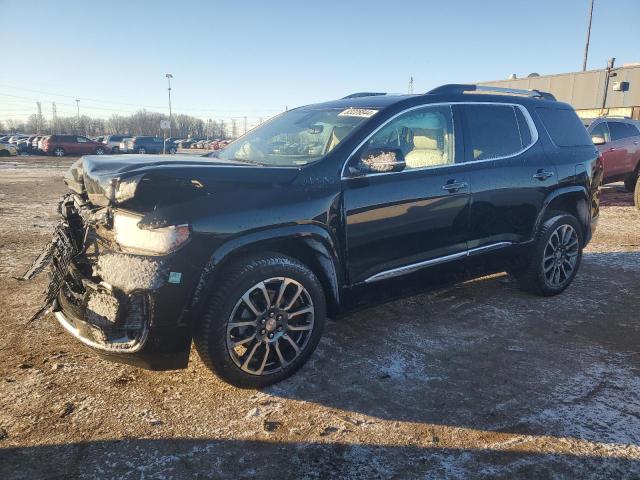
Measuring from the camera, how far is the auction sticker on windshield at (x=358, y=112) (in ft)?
11.4

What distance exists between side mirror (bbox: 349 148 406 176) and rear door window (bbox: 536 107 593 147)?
2205 millimetres

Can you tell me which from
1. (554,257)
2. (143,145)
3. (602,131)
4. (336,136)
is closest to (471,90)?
(336,136)

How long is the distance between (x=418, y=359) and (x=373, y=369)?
1.24 feet

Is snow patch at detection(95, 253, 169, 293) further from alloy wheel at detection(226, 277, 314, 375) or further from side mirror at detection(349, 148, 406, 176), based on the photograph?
side mirror at detection(349, 148, 406, 176)

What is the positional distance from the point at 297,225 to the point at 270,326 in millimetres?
656

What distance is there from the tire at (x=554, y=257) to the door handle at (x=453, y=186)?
4.05 feet

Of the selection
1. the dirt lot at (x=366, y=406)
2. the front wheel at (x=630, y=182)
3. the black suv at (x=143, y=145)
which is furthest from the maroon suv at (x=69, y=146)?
the dirt lot at (x=366, y=406)

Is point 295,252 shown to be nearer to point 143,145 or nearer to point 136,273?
point 136,273

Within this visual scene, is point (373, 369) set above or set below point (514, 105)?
below

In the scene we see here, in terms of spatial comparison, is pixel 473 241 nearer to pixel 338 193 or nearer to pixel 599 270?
pixel 338 193

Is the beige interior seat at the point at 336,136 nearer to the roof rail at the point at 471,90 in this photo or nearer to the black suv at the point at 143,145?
the roof rail at the point at 471,90

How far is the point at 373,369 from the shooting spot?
10.6 feet

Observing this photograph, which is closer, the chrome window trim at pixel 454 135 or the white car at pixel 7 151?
the chrome window trim at pixel 454 135

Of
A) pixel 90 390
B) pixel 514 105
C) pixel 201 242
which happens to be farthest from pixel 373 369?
pixel 514 105
